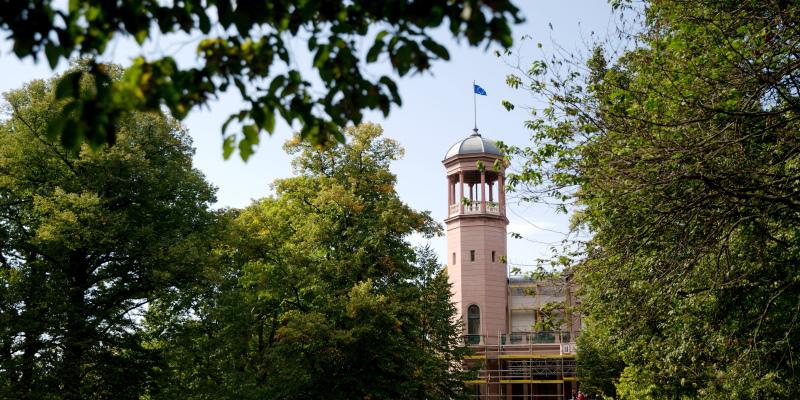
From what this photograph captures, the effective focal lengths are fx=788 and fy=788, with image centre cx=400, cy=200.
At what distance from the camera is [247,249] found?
91.1 feet

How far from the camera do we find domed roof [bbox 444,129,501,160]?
59.7 metres

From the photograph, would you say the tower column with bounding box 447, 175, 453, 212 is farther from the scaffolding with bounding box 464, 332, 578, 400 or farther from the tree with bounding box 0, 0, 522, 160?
the tree with bounding box 0, 0, 522, 160

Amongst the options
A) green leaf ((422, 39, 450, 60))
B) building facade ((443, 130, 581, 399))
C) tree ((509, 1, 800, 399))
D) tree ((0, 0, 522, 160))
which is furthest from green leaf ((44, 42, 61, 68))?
building facade ((443, 130, 581, 399))

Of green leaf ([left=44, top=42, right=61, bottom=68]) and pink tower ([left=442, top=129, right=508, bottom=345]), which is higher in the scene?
pink tower ([left=442, top=129, right=508, bottom=345])

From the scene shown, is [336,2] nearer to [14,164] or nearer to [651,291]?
[651,291]

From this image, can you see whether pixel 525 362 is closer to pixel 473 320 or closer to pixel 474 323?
pixel 474 323

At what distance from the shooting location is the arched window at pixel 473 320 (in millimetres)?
59250

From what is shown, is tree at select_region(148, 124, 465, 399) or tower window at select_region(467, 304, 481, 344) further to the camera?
tower window at select_region(467, 304, 481, 344)

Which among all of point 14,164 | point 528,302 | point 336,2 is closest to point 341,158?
point 14,164

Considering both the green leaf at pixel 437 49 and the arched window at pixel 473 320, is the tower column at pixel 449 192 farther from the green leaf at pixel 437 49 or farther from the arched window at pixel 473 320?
the green leaf at pixel 437 49

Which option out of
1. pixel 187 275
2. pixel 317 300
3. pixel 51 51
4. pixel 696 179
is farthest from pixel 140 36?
pixel 317 300

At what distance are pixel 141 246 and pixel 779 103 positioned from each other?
1855 centimetres

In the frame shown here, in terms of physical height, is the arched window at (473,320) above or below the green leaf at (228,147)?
above

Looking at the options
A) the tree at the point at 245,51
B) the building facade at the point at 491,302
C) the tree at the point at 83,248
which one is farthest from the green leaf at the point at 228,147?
the building facade at the point at 491,302
